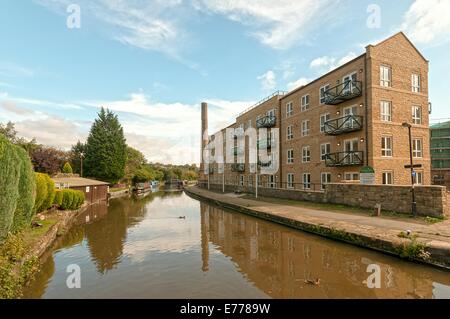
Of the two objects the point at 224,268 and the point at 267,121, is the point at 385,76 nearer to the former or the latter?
the point at 267,121

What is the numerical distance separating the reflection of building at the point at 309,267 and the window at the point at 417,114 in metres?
15.5

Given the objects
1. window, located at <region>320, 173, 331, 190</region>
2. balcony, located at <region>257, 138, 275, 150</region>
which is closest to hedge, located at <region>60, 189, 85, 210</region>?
window, located at <region>320, 173, 331, 190</region>

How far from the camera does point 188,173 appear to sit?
4107 inches

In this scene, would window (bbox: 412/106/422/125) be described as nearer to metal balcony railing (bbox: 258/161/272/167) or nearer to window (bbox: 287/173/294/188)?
window (bbox: 287/173/294/188)

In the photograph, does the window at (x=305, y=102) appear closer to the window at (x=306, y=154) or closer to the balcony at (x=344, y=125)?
the window at (x=306, y=154)

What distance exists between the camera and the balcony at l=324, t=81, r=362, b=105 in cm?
2075

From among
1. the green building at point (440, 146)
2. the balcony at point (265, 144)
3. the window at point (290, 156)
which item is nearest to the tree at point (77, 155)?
the balcony at point (265, 144)

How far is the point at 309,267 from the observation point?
29.5 ft

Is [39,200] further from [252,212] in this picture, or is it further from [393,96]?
[393,96]

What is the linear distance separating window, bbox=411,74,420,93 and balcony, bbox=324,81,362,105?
16.1 feet

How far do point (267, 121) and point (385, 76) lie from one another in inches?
583

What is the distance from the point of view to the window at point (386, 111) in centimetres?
2020
